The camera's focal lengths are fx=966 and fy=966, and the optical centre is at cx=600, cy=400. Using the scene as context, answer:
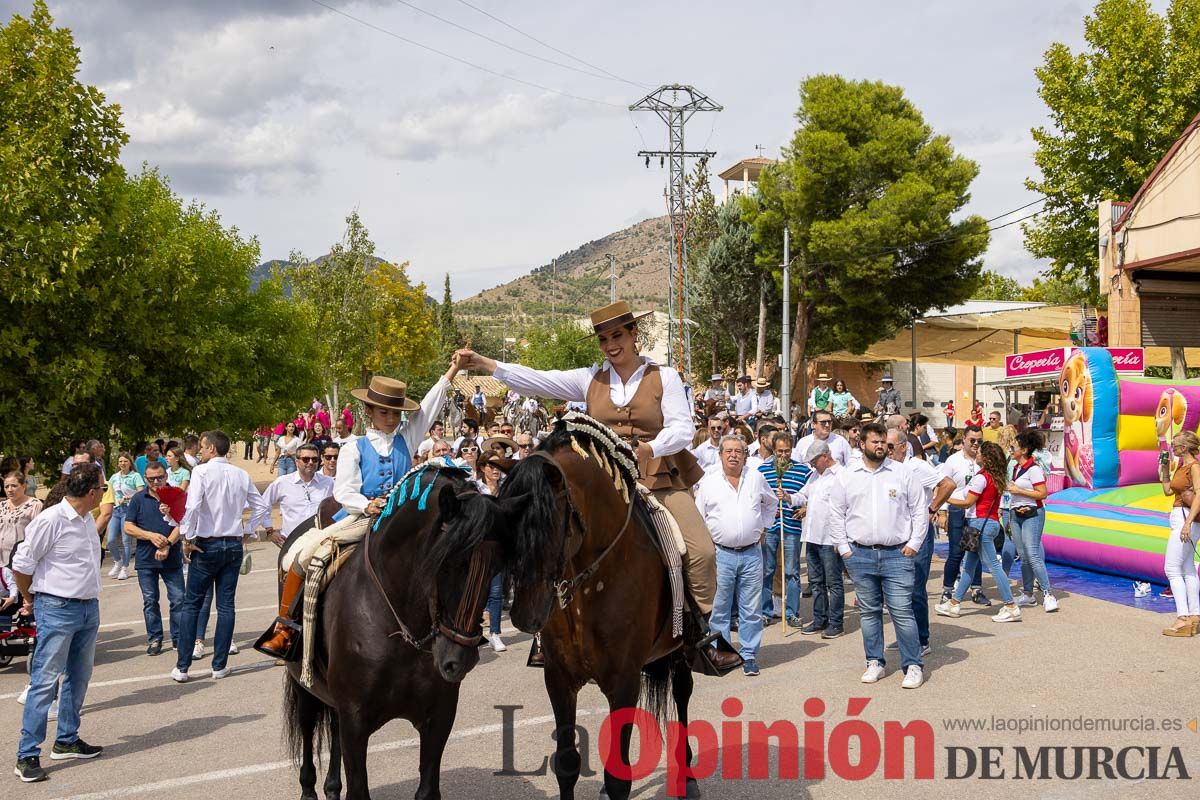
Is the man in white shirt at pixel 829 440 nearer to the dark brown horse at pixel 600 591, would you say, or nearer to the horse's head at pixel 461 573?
the dark brown horse at pixel 600 591

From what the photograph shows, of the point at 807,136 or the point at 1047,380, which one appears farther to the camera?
the point at 807,136

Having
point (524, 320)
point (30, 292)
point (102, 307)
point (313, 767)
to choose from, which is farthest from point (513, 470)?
point (524, 320)

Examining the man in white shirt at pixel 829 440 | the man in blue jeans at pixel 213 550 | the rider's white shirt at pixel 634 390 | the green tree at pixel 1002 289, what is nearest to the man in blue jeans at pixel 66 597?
the man in blue jeans at pixel 213 550

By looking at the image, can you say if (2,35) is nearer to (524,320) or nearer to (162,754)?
(162,754)

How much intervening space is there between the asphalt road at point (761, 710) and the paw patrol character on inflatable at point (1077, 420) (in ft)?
14.2

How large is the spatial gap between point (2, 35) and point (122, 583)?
10545mm

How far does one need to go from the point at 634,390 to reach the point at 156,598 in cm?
763

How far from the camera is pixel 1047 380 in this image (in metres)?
24.1

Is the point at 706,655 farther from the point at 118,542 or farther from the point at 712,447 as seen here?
the point at 118,542

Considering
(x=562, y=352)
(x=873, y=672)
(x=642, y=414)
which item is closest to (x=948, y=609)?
(x=873, y=672)

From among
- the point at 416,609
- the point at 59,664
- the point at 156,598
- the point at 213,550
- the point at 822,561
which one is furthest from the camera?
the point at 156,598

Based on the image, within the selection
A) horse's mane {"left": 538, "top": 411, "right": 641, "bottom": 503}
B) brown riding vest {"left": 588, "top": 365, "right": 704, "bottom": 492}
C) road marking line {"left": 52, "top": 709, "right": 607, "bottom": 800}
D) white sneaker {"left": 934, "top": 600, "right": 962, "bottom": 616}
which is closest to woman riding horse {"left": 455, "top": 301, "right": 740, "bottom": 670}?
brown riding vest {"left": 588, "top": 365, "right": 704, "bottom": 492}

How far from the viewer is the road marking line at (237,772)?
6188 millimetres

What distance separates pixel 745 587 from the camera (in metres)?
8.95
